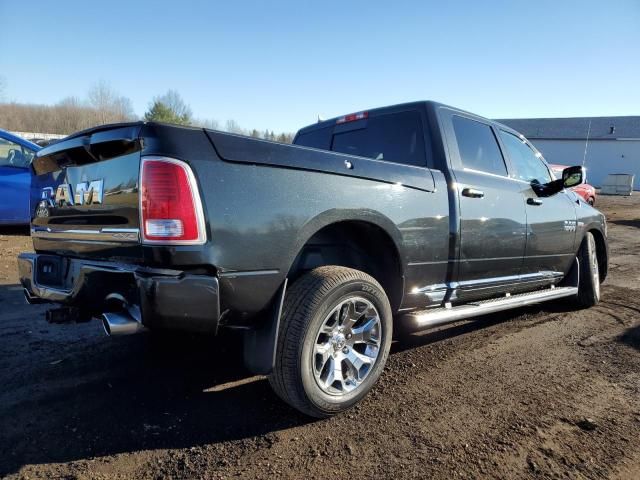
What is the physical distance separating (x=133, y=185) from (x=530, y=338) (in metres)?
3.62

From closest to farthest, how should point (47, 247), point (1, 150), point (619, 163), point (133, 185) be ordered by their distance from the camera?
1. point (133, 185)
2. point (47, 247)
3. point (1, 150)
4. point (619, 163)

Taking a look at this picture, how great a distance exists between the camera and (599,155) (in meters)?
47.2

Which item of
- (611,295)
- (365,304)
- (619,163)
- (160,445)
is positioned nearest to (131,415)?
(160,445)

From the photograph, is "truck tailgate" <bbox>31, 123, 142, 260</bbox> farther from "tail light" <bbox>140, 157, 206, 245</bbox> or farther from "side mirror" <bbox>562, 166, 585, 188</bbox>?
"side mirror" <bbox>562, 166, 585, 188</bbox>

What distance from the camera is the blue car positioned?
24.0 feet

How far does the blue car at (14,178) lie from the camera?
7305mm

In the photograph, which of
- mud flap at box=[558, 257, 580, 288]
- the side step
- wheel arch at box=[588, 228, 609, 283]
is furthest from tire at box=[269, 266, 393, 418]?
wheel arch at box=[588, 228, 609, 283]

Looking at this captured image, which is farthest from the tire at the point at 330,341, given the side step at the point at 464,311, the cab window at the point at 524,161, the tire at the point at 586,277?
the tire at the point at 586,277

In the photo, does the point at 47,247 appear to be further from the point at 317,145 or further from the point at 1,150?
the point at 1,150

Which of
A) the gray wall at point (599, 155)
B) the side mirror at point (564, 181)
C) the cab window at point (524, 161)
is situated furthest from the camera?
the gray wall at point (599, 155)

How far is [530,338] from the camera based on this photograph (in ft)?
13.6

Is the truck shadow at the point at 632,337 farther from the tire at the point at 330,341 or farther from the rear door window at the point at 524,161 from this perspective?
the tire at the point at 330,341

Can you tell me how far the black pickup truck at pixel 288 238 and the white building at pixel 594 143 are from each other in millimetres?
47746

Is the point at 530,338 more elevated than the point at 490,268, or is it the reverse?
the point at 490,268
